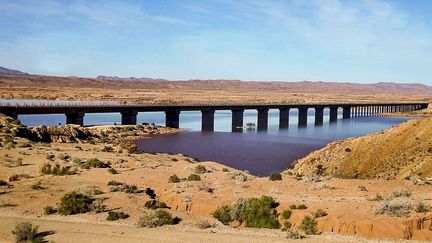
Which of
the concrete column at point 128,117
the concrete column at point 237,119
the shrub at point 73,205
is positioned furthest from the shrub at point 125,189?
the concrete column at point 237,119

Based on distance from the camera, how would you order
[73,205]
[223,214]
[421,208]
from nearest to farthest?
[421,208] → [223,214] → [73,205]

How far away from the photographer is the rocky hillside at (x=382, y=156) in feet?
91.2

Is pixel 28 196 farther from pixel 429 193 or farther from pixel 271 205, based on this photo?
pixel 429 193

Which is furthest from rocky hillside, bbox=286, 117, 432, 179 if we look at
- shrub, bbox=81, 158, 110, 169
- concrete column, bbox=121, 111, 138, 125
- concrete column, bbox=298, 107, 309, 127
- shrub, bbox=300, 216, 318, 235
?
concrete column, bbox=298, 107, 309, 127

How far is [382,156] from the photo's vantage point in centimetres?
3066

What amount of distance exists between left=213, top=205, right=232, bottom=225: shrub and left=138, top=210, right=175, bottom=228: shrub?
1.75 meters

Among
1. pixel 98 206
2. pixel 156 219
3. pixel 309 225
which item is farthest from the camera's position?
pixel 98 206

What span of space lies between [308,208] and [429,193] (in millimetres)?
5435

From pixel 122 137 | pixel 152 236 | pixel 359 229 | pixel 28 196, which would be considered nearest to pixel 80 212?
pixel 28 196

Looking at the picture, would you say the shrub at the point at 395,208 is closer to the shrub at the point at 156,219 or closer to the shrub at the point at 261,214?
the shrub at the point at 261,214

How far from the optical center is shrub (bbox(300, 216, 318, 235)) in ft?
48.6

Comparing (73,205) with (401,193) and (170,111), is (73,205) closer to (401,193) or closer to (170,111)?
(401,193)

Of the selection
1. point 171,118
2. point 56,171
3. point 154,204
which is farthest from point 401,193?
point 171,118

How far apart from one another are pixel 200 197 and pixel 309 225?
204 inches
